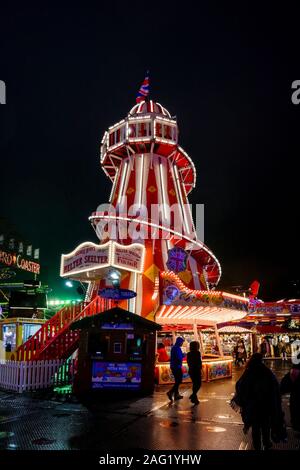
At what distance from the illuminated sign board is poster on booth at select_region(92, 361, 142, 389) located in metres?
28.1

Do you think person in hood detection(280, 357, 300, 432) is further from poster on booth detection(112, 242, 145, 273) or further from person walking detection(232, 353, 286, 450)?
poster on booth detection(112, 242, 145, 273)

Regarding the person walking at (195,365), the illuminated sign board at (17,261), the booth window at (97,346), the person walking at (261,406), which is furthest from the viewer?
the illuminated sign board at (17,261)

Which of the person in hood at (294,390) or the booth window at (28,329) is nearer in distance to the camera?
the person in hood at (294,390)

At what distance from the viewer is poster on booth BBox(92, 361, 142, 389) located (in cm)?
1309

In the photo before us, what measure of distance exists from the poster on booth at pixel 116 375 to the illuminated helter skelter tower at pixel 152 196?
1009cm

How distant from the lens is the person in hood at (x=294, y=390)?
559 cm

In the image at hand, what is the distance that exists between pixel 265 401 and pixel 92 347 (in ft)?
26.9

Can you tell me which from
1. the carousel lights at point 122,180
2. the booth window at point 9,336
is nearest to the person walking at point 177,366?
the booth window at point 9,336

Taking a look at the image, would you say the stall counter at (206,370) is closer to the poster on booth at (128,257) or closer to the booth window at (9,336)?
the poster on booth at (128,257)

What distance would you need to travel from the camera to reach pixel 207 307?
738 inches

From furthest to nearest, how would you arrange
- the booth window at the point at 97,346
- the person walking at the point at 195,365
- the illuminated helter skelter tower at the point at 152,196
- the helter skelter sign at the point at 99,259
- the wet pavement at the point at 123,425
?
1. the illuminated helter skelter tower at the point at 152,196
2. the helter skelter sign at the point at 99,259
3. the booth window at the point at 97,346
4. the person walking at the point at 195,365
5. the wet pavement at the point at 123,425

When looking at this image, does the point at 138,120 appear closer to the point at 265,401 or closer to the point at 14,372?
the point at 14,372

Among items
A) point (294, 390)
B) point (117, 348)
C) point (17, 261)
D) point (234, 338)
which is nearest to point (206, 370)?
point (117, 348)

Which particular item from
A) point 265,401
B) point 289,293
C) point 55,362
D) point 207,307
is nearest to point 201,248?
point 207,307
